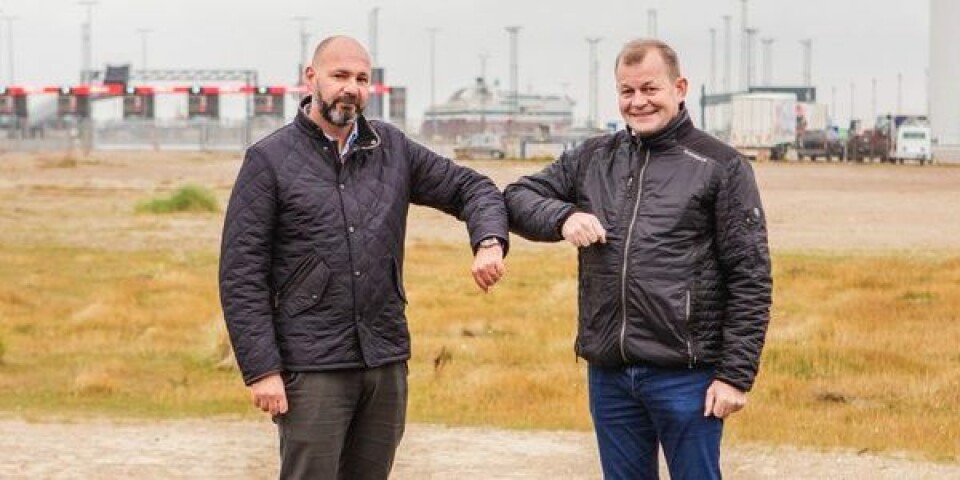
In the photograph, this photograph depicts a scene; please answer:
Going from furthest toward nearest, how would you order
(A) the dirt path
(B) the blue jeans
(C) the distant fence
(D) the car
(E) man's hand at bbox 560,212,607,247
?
1. (C) the distant fence
2. (D) the car
3. (A) the dirt path
4. (B) the blue jeans
5. (E) man's hand at bbox 560,212,607,247

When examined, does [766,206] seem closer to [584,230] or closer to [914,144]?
[914,144]

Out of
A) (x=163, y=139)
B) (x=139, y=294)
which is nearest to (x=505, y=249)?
(x=139, y=294)

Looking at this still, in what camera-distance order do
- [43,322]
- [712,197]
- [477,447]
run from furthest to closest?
[43,322] → [477,447] → [712,197]

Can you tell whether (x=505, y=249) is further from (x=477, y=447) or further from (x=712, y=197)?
(x=477, y=447)

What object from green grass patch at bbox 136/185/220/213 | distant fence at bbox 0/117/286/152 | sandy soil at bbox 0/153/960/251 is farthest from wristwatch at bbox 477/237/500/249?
distant fence at bbox 0/117/286/152

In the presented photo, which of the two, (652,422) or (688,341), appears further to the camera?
(652,422)

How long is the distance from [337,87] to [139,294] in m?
17.5

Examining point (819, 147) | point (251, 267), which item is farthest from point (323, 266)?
point (819, 147)

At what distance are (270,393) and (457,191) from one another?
2.63 ft

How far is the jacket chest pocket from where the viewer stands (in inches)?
208

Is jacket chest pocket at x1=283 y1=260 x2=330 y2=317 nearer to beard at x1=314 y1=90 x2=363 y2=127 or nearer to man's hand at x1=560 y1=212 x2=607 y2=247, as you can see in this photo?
beard at x1=314 y1=90 x2=363 y2=127

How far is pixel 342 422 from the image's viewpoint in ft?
17.8

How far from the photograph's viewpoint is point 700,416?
5.40 m

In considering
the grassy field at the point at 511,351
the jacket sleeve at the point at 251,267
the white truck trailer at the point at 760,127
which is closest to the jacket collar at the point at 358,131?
the jacket sleeve at the point at 251,267
